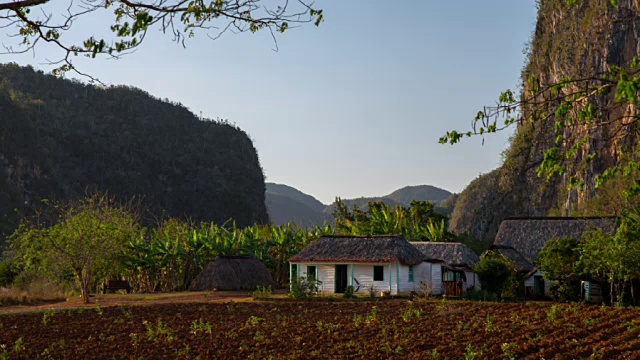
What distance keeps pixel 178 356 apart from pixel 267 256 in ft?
86.8

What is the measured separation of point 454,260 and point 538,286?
470cm

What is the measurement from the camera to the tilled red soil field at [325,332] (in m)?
16.5

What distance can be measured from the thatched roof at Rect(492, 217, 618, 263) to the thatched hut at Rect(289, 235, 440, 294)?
7831 mm

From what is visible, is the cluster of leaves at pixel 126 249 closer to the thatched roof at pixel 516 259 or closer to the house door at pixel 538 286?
the thatched roof at pixel 516 259

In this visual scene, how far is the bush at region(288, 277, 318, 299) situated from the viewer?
105 feet

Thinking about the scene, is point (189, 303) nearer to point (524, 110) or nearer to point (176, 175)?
point (524, 110)

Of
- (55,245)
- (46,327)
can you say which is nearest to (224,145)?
(55,245)

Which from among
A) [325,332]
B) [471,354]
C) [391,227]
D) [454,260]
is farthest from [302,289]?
[471,354]

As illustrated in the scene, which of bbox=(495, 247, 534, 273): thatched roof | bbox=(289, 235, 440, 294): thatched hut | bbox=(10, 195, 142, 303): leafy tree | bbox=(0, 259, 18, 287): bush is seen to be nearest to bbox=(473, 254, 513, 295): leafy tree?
bbox=(289, 235, 440, 294): thatched hut

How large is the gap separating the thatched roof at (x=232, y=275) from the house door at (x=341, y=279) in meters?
5.13

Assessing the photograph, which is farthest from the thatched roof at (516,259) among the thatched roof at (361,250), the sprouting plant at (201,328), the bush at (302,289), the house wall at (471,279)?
the sprouting plant at (201,328)

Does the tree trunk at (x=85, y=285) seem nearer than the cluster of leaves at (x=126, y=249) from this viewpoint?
Yes

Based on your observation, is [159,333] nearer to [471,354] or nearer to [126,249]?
[471,354]

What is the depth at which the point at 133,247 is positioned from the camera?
Result: 40188 mm
